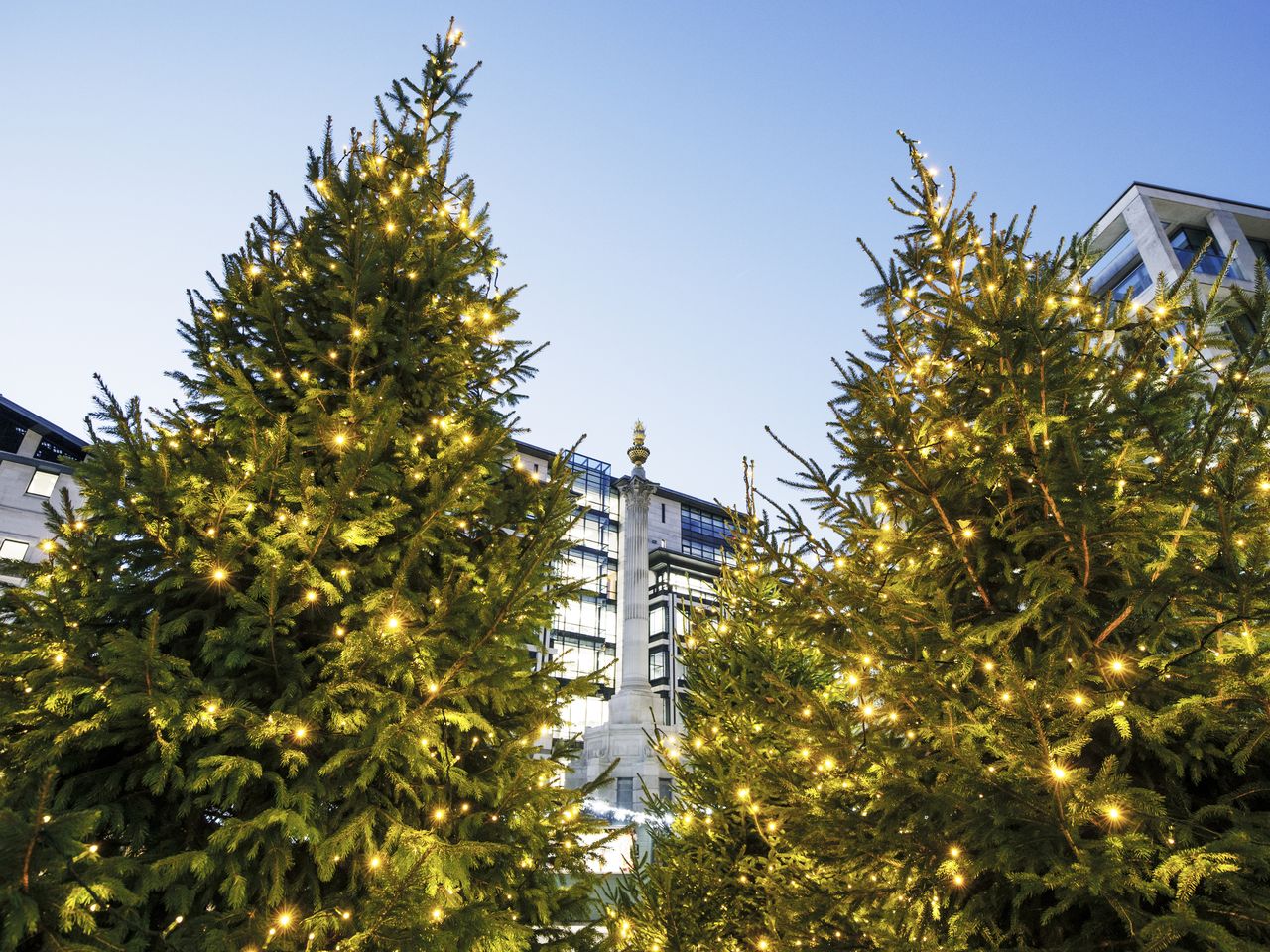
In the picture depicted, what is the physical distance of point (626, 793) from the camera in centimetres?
3538

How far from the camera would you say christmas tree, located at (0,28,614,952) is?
3062 mm

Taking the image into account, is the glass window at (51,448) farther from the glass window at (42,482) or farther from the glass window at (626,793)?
the glass window at (626,793)

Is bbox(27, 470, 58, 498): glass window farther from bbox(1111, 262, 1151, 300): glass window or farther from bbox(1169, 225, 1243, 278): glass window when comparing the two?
bbox(1169, 225, 1243, 278): glass window

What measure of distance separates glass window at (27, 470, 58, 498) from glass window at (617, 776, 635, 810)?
108ft

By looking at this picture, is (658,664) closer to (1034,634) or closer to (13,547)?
(13,547)

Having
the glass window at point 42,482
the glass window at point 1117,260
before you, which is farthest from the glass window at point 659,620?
the glass window at point 42,482

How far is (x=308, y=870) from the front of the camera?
3.47 metres

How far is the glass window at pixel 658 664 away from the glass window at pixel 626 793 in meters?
15.3

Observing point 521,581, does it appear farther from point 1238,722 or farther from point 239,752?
point 1238,722

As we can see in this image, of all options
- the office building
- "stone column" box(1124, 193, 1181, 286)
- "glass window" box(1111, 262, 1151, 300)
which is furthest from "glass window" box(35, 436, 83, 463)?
"glass window" box(1111, 262, 1151, 300)

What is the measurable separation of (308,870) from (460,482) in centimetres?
239

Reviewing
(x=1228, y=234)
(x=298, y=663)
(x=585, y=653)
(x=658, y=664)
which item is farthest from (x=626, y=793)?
(x=1228, y=234)

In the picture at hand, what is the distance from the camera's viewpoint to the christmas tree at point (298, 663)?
306 centimetres

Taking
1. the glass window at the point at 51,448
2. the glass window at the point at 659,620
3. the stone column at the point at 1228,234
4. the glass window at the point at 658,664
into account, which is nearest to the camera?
the stone column at the point at 1228,234
